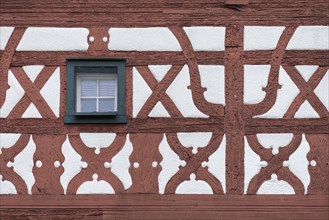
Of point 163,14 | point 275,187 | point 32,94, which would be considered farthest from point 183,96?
point 32,94

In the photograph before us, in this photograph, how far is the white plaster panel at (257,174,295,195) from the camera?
12062 millimetres

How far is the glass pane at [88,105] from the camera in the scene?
12.4 metres

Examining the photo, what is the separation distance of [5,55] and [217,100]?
8.95 feet

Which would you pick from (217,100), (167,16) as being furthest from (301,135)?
(167,16)

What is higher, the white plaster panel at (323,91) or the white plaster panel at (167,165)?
the white plaster panel at (323,91)

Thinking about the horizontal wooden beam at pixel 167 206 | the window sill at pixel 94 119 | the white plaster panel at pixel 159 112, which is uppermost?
the white plaster panel at pixel 159 112

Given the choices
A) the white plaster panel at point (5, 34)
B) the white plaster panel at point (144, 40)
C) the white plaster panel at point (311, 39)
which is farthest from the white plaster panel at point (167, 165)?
the white plaster panel at point (5, 34)

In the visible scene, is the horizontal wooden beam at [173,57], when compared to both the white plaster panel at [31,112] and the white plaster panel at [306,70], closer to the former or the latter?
the white plaster panel at [306,70]

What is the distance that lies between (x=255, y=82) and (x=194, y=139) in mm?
1055

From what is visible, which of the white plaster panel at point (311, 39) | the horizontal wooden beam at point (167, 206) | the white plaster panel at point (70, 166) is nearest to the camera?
the horizontal wooden beam at point (167, 206)

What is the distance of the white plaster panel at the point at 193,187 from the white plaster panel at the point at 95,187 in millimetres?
853

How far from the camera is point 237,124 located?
12.2 m

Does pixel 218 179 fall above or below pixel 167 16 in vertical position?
below

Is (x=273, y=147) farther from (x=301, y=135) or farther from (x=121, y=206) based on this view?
(x=121, y=206)
